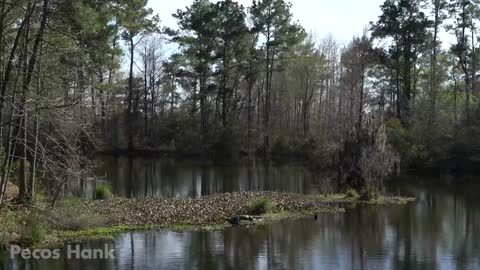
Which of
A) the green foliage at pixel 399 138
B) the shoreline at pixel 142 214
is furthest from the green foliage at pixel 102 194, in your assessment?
the green foliage at pixel 399 138

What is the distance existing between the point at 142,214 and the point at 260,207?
4.32 metres

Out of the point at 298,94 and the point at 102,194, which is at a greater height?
the point at 298,94

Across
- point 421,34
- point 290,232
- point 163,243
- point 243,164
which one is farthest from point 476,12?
point 163,243

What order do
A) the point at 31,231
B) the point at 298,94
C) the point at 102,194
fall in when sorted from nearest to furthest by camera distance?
the point at 31,231
the point at 102,194
the point at 298,94

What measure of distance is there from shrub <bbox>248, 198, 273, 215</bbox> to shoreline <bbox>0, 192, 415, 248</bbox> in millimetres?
135

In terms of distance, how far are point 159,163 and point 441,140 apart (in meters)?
23.7

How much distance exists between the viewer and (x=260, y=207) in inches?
851

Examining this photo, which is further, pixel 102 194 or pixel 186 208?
pixel 102 194

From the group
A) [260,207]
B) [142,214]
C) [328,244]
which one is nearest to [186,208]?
[142,214]

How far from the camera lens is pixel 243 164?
2003 inches

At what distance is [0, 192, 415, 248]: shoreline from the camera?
647 inches

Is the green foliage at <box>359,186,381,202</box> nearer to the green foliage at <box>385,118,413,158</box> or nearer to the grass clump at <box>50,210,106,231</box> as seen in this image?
the grass clump at <box>50,210,106,231</box>

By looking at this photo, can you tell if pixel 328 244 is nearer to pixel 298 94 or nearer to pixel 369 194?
pixel 369 194

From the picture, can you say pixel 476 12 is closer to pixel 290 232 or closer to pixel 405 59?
pixel 405 59
